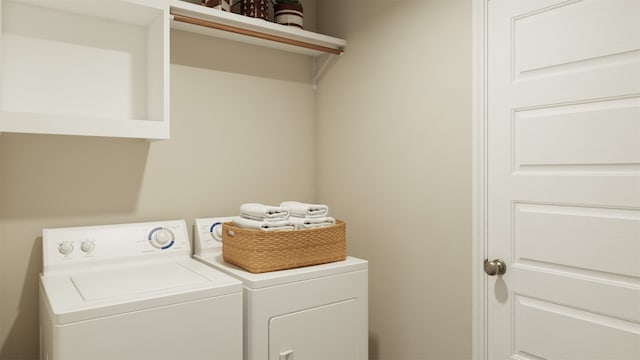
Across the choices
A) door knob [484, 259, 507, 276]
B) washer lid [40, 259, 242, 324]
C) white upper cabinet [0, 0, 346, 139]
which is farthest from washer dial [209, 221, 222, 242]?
door knob [484, 259, 507, 276]

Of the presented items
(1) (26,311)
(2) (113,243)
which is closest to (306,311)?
(2) (113,243)

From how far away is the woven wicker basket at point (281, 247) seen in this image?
1.67 metres

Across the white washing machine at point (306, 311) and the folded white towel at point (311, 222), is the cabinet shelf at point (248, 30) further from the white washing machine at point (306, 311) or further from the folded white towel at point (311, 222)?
the white washing machine at point (306, 311)

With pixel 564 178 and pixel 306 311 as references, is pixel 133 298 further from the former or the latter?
pixel 564 178

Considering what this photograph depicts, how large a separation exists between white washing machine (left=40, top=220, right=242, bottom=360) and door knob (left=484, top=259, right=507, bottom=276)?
93 cm

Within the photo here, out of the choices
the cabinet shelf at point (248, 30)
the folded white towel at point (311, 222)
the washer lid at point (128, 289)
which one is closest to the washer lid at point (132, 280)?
the washer lid at point (128, 289)

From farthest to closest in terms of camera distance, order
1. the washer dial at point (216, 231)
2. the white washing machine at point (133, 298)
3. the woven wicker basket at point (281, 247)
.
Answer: the washer dial at point (216, 231), the woven wicker basket at point (281, 247), the white washing machine at point (133, 298)

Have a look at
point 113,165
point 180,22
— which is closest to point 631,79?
point 180,22

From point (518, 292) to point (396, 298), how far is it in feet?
2.05

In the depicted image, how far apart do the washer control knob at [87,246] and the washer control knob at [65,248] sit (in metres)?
0.04

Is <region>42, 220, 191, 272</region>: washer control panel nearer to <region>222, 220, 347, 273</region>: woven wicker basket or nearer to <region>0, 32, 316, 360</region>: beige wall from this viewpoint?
<region>0, 32, 316, 360</region>: beige wall

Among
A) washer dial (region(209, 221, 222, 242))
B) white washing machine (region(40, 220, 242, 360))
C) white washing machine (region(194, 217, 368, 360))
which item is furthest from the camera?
washer dial (region(209, 221, 222, 242))

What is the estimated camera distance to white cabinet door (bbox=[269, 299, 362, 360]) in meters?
1.61

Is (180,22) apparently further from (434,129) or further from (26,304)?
(26,304)
